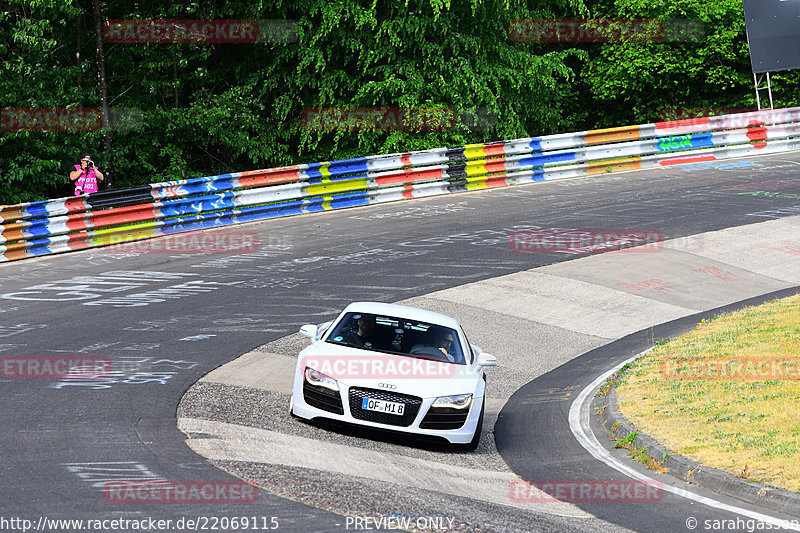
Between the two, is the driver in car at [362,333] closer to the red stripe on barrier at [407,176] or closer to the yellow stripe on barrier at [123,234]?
the yellow stripe on barrier at [123,234]

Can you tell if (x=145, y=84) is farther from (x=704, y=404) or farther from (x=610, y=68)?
(x=704, y=404)

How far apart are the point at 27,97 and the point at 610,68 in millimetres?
19256

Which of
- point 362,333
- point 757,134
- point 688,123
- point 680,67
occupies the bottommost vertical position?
point 362,333

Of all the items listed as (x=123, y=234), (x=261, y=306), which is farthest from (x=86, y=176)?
(x=261, y=306)

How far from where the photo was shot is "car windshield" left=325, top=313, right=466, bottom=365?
11.2m

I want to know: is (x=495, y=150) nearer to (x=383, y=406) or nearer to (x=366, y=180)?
(x=366, y=180)

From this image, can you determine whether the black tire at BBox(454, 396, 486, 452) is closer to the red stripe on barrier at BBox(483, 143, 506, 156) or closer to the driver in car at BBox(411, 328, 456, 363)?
the driver in car at BBox(411, 328, 456, 363)

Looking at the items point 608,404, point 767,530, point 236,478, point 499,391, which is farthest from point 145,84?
point 767,530

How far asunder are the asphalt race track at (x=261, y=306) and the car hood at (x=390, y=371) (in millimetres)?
1000

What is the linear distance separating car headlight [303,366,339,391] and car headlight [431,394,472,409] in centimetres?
106

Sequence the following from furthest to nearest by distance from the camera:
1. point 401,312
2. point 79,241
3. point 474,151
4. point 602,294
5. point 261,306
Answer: point 474,151
point 79,241
point 602,294
point 261,306
point 401,312

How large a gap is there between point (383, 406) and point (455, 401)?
771mm

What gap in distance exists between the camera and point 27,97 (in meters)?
24.0

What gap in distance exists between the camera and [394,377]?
10500mm
